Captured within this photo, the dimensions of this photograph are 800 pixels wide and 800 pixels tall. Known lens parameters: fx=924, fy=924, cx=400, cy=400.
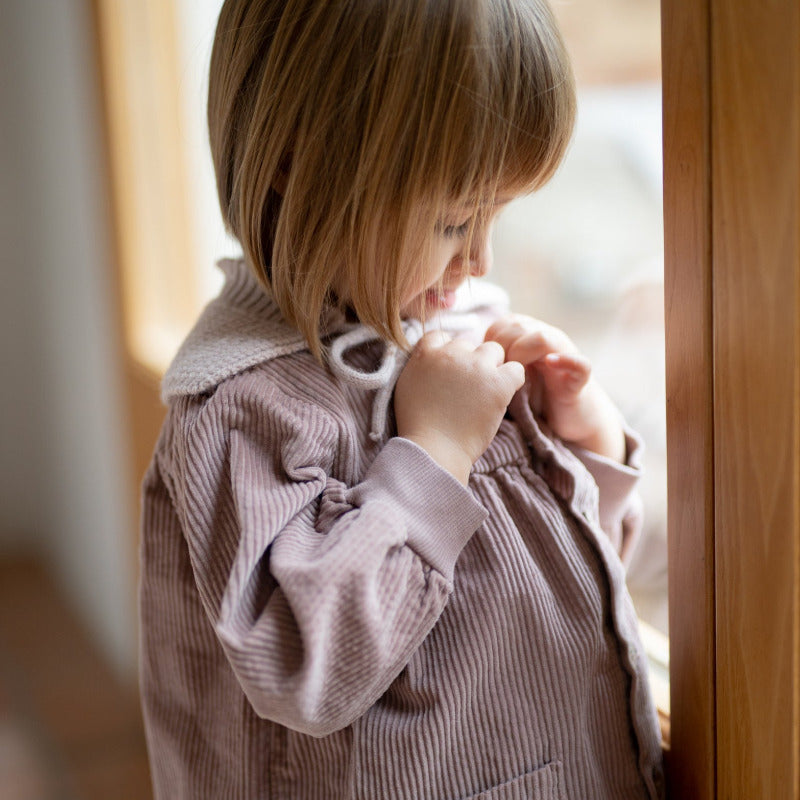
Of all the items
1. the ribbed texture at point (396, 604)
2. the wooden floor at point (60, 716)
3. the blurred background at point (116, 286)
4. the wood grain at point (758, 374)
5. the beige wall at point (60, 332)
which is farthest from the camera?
the beige wall at point (60, 332)

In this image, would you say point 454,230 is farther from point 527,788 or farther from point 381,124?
point 527,788

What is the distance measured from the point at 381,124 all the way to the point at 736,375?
0.30m

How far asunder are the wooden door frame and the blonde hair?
Result: 0.10m

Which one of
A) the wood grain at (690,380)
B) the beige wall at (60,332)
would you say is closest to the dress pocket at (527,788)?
the wood grain at (690,380)

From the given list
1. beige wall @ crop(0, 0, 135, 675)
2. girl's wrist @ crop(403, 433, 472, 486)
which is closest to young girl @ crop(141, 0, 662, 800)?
girl's wrist @ crop(403, 433, 472, 486)

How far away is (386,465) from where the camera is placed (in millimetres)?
666

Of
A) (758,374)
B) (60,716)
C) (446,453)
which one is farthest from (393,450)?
(60,716)

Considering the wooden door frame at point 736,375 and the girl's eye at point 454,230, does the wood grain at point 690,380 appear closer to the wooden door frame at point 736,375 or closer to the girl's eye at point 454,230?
the wooden door frame at point 736,375

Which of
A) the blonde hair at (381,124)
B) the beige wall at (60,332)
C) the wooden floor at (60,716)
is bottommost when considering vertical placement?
the wooden floor at (60,716)

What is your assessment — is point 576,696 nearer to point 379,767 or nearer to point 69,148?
point 379,767

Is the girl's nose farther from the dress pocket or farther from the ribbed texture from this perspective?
the dress pocket

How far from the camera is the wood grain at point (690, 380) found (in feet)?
1.88

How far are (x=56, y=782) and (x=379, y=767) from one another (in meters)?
1.28

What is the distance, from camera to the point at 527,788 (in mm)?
696
